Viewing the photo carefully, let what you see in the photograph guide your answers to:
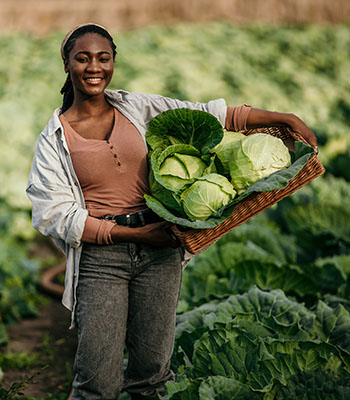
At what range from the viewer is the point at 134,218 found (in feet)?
8.91

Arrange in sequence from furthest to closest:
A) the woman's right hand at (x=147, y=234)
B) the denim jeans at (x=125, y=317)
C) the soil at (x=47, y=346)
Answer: the soil at (x=47, y=346)
the denim jeans at (x=125, y=317)
the woman's right hand at (x=147, y=234)

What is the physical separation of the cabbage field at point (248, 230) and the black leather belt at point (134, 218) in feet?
2.27

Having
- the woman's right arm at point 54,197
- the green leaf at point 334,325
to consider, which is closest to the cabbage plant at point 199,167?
the woman's right arm at point 54,197

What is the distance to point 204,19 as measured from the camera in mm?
16703

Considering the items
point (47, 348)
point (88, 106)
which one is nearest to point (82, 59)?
point (88, 106)

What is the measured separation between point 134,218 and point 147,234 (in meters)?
0.14

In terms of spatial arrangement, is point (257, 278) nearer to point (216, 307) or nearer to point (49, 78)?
point (216, 307)

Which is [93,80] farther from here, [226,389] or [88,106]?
[226,389]

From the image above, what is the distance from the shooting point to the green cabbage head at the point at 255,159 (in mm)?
2666

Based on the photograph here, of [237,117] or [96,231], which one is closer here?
[96,231]

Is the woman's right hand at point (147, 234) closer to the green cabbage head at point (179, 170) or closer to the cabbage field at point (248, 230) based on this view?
the green cabbage head at point (179, 170)

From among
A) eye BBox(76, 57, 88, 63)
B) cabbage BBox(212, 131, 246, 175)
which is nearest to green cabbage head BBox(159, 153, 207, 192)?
cabbage BBox(212, 131, 246, 175)

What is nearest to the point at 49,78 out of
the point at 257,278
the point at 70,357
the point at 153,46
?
the point at 153,46

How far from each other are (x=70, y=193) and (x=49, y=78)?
960 cm
